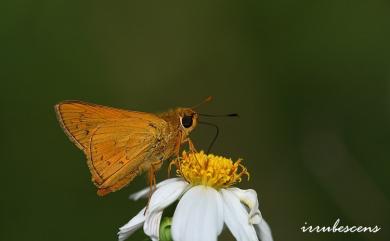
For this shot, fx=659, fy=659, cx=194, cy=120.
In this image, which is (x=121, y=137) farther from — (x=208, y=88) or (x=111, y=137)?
(x=208, y=88)

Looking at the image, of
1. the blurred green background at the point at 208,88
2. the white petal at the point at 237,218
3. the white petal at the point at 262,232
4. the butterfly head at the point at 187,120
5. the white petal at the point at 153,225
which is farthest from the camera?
the blurred green background at the point at 208,88

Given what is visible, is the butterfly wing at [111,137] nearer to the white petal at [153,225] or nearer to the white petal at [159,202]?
the white petal at [159,202]

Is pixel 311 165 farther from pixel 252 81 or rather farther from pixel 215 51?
pixel 215 51

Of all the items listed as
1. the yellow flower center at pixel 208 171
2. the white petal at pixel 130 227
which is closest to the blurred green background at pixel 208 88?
the yellow flower center at pixel 208 171

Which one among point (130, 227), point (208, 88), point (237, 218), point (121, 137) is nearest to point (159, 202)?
point (130, 227)

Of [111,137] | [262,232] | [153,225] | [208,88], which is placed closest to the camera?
[153,225]

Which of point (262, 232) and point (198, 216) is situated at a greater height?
point (198, 216)
